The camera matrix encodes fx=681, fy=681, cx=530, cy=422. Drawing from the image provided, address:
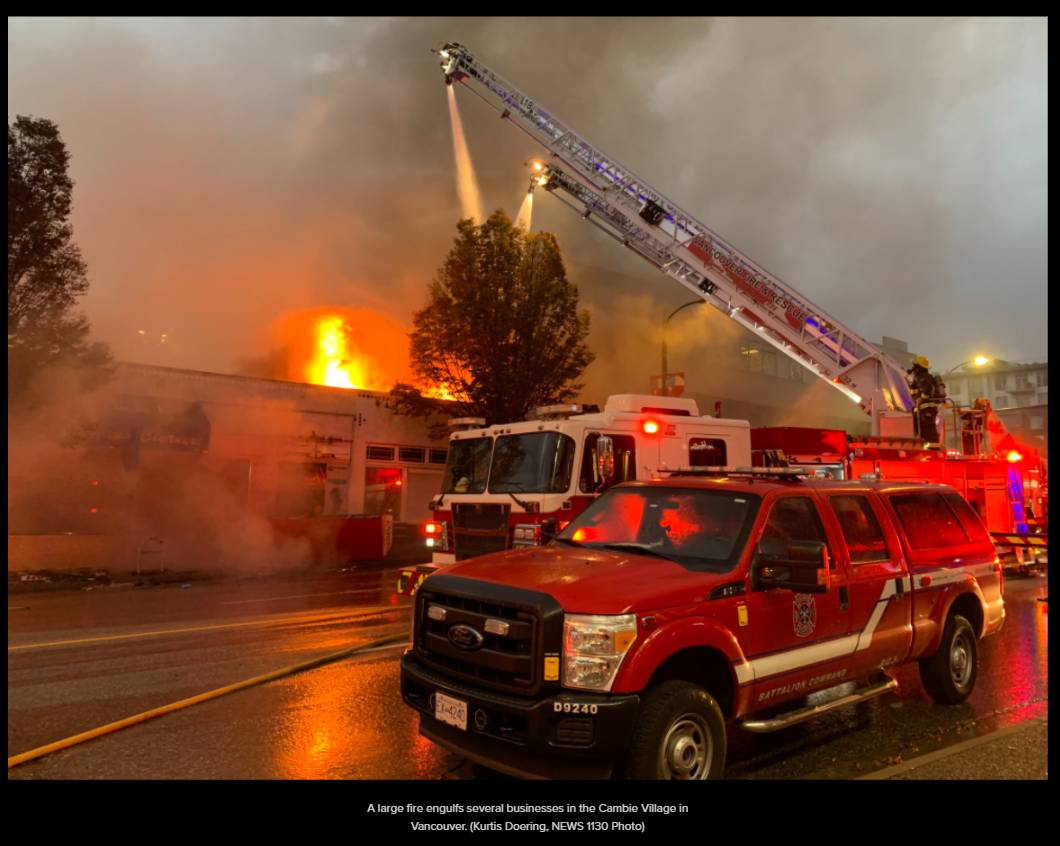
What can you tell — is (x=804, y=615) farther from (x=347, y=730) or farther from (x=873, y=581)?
(x=347, y=730)

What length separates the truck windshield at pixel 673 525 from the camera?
391cm

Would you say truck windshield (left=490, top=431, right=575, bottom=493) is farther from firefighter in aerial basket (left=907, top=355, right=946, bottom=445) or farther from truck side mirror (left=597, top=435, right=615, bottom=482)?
firefighter in aerial basket (left=907, top=355, right=946, bottom=445)

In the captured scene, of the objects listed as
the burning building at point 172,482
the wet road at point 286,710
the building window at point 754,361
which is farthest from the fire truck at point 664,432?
the building window at point 754,361

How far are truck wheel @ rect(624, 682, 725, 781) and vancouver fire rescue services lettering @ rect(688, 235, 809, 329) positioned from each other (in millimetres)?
10147

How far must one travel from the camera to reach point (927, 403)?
10.1 metres

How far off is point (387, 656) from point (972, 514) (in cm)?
534

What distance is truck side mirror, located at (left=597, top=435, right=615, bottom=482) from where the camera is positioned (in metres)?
6.68

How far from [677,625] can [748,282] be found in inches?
408

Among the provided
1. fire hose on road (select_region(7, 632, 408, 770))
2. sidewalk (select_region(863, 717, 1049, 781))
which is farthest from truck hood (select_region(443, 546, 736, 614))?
fire hose on road (select_region(7, 632, 408, 770))

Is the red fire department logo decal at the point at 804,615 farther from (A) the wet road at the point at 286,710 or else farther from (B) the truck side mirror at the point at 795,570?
(A) the wet road at the point at 286,710

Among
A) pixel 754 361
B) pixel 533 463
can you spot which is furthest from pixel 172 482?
pixel 754 361

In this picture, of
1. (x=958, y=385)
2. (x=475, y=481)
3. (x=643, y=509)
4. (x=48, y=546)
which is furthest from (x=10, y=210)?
(x=958, y=385)

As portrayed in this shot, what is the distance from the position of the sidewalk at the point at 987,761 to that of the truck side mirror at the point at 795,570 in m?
1.17
